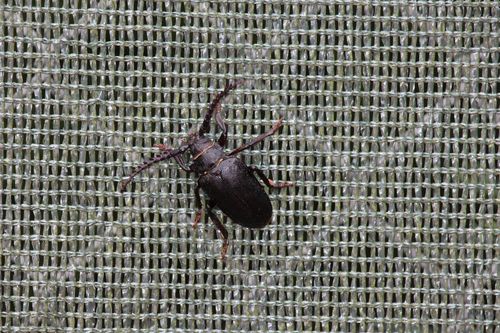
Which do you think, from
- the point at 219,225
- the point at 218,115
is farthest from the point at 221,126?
the point at 219,225

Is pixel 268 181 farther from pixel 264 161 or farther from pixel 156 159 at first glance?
pixel 156 159

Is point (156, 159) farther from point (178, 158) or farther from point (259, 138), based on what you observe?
point (259, 138)

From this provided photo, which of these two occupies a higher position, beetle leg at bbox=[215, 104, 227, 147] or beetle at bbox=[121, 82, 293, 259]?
beetle leg at bbox=[215, 104, 227, 147]

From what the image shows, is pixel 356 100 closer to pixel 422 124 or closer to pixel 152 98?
pixel 422 124

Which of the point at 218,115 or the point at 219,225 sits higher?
the point at 218,115

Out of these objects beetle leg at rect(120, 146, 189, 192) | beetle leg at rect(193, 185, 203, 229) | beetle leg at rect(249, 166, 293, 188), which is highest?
beetle leg at rect(120, 146, 189, 192)
